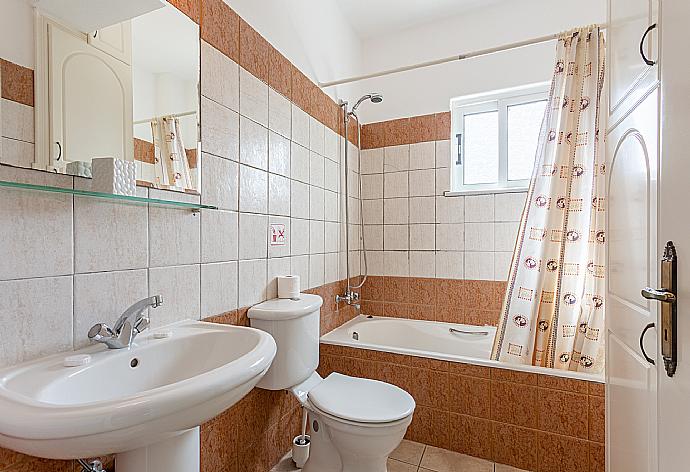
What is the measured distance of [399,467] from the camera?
179 cm

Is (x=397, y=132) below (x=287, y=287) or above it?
above

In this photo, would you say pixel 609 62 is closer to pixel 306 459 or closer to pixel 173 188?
pixel 173 188

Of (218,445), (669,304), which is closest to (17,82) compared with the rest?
(218,445)

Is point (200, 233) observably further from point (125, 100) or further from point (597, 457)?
point (597, 457)

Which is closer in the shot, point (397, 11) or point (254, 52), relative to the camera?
point (254, 52)

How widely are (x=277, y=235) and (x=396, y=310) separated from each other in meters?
1.38

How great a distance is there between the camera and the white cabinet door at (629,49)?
94 centimetres

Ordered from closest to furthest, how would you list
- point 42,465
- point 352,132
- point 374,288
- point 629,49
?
point 42,465, point 629,49, point 352,132, point 374,288

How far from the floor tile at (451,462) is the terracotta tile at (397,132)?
206 centimetres

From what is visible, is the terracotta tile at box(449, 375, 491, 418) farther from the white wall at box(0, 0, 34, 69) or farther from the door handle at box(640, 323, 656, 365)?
the white wall at box(0, 0, 34, 69)

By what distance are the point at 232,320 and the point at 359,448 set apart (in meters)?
0.72

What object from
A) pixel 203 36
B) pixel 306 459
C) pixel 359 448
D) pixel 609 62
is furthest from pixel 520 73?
pixel 306 459

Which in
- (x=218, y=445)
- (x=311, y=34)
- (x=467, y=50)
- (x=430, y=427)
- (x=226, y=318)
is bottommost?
(x=430, y=427)

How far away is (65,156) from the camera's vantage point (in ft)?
3.09
